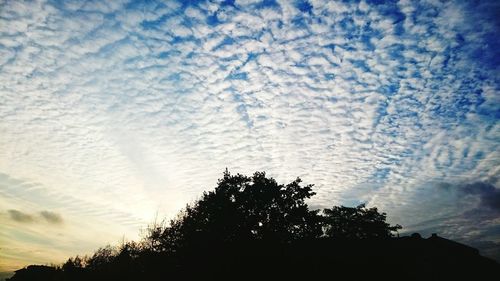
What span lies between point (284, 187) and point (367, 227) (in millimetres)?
29318

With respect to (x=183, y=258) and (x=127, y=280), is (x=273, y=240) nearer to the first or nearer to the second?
(x=183, y=258)

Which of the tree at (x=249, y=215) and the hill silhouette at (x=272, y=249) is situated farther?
the tree at (x=249, y=215)

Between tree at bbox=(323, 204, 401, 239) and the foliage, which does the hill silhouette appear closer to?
the foliage

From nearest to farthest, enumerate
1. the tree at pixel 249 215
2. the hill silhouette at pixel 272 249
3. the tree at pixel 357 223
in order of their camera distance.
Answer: the hill silhouette at pixel 272 249, the tree at pixel 249 215, the tree at pixel 357 223

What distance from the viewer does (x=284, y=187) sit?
139ft

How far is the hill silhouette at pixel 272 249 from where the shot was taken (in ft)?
99.9

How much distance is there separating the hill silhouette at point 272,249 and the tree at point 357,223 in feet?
73.5

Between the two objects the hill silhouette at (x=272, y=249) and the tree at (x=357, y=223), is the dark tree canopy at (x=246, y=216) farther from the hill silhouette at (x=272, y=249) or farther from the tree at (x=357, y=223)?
the tree at (x=357, y=223)

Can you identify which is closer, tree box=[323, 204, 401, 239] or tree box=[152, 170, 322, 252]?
tree box=[152, 170, 322, 252]

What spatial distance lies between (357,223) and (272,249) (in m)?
35.9

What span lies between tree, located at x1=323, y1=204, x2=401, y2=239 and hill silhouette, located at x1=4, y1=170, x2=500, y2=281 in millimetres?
22412

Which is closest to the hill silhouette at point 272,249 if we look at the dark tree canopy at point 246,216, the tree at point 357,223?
the dark tree canopy at point 246,216

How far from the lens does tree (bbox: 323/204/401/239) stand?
197 ft

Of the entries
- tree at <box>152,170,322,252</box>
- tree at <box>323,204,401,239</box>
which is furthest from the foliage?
tree at <box>323,204,401,239</box>
